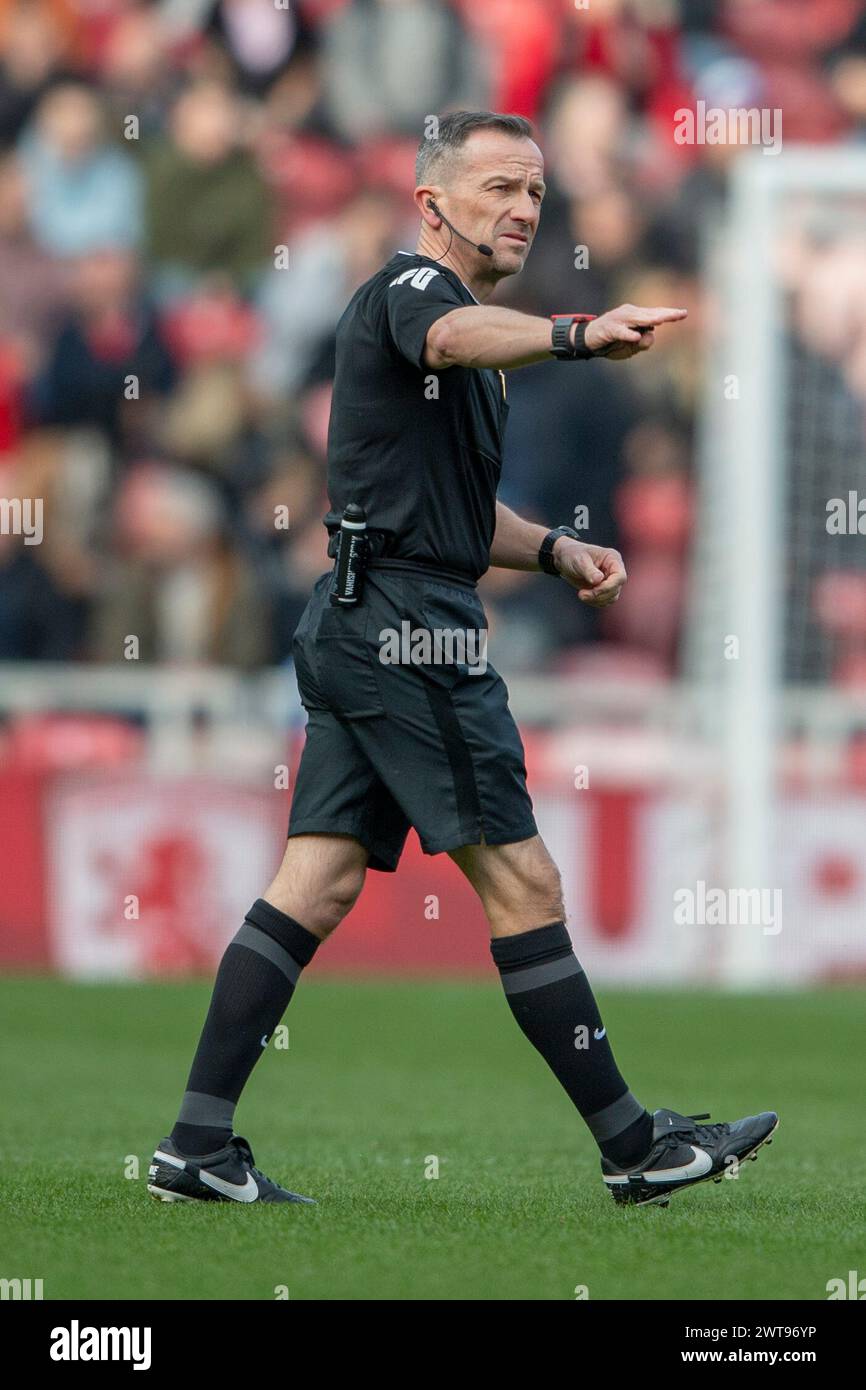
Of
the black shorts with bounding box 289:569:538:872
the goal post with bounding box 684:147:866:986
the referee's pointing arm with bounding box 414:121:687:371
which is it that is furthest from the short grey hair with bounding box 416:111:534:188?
the goal post with bounding box 684:147:866:986

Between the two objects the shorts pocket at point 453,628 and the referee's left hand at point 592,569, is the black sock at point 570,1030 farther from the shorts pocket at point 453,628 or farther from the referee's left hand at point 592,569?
the referee's left hand at point 592,569

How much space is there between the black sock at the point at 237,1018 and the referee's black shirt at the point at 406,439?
2.65ft

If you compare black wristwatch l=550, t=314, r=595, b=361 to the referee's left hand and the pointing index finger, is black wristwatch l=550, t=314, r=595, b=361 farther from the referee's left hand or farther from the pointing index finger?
the referee's left hand

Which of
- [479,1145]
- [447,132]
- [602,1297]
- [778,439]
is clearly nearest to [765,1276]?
[602,1297]

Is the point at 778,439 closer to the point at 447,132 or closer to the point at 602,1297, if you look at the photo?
the point at 447,132

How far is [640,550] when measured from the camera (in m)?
12.5

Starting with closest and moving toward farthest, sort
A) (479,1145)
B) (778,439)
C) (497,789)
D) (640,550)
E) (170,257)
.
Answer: (497,789), (479,1145), (778,439), (640,550), (170,257)

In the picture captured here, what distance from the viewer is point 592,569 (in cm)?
473

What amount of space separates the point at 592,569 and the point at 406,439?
481mm

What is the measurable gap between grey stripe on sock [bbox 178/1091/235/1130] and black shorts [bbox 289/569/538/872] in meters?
0.56

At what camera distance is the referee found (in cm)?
454

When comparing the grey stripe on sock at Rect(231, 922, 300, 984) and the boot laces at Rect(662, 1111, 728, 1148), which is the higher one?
the grey stripe on sock at Rect(231, 922, 300, 984)

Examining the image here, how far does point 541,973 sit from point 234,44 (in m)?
10.7

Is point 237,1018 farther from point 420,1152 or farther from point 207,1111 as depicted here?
point 420,1152
